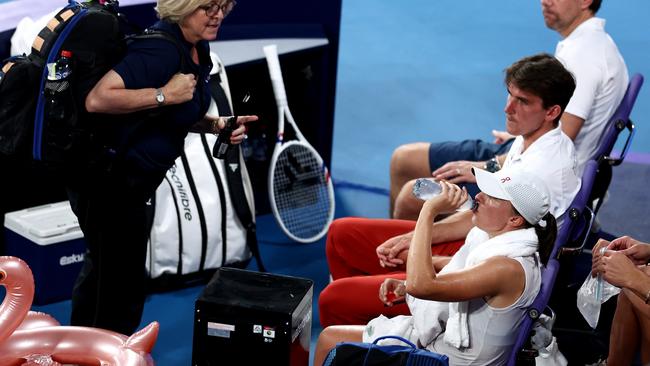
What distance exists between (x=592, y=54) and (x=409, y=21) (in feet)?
19.4

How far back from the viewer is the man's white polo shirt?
14.4ft

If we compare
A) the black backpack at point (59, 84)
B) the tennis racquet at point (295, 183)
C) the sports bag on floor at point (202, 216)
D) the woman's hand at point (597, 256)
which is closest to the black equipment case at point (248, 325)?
the black backpack at point (59, 84)

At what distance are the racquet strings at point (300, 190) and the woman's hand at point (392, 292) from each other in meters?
2.15

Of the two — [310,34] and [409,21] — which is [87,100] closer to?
[310,34]

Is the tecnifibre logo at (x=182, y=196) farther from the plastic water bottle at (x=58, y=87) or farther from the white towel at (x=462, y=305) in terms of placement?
the white towel at (x=462, y=305)

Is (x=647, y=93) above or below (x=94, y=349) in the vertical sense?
below

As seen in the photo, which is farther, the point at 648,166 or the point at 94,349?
the point at 648,166

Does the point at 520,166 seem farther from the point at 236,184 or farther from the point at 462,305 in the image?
the point at 236,184

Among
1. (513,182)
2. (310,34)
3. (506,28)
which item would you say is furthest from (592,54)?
(506,28)

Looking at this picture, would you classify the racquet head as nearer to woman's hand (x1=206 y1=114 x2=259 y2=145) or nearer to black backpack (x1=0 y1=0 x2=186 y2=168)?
woman's hand (x1=206 y1=114 x2=259 y2=145)

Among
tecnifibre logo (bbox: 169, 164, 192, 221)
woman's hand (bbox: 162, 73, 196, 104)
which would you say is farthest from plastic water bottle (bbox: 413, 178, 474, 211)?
tecnifibre logo (bbox: 169, 164, 192, 221)

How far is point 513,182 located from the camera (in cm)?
376

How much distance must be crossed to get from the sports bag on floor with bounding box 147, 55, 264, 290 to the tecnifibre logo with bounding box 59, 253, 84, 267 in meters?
0.34

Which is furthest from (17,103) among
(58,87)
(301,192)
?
(301,192)
